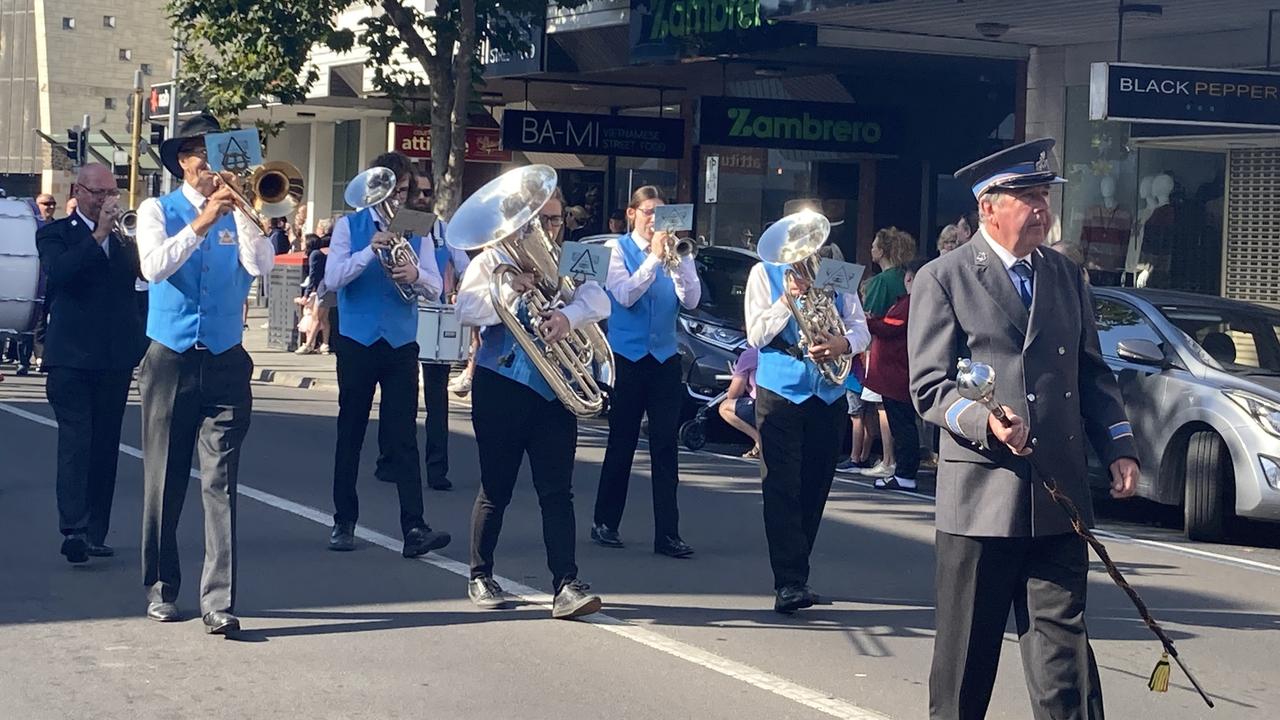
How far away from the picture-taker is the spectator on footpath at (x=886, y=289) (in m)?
14.1

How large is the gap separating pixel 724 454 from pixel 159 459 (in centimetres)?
821

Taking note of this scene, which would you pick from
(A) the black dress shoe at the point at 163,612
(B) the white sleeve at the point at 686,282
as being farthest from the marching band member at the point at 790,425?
(A) the black dress shoe at the point at 163,612

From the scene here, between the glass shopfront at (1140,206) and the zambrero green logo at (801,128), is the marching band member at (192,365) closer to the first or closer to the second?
the glass shopfront at (1140,206)

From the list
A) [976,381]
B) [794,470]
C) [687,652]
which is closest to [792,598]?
[794,470]

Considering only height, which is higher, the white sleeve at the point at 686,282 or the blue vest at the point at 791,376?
the white sleeve at the point at 686,282

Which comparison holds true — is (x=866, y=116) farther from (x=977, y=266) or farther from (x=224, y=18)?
(x=977, y=266)

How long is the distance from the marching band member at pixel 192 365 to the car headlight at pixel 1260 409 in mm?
6182

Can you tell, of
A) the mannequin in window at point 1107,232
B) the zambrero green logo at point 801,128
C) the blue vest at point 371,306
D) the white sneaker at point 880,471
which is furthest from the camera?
the zambrero green logo at point 801,128

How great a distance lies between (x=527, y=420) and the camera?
807 centimetres

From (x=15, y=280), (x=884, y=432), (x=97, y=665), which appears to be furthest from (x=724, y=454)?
(x=97, y=665)

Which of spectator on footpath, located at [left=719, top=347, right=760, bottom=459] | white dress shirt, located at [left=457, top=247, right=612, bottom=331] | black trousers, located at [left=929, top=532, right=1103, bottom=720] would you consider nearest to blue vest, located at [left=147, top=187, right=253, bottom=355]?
white dress shirt, located at [left=457, top=247, right=612, bottom=331]

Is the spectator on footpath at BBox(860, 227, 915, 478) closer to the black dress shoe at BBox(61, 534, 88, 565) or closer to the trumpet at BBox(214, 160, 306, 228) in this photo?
the trumpet at BBox(214, 160, 306, 228)

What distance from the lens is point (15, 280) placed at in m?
18.8

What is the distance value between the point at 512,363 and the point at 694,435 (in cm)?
788
